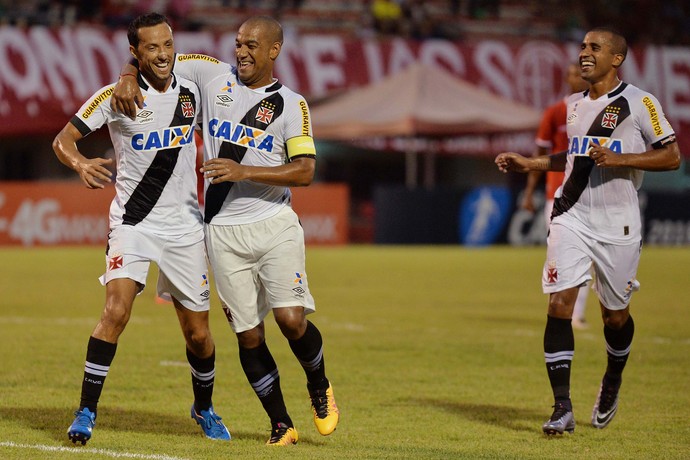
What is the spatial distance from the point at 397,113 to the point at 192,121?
20470 mm

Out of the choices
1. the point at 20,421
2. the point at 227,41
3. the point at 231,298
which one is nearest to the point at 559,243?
the point at 231,298

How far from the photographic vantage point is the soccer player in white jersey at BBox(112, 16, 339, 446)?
6.46 m

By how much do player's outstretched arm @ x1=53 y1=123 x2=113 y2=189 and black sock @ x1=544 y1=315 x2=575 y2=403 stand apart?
2.68m

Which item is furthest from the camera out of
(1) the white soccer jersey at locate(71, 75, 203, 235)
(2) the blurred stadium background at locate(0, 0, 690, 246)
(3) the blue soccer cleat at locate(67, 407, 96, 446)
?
(2) the blurred stadium background at locate(0, 0, 690, 246)

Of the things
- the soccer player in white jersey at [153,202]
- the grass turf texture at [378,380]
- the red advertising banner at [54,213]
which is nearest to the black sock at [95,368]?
the soccer player in white jersey at [153,202]

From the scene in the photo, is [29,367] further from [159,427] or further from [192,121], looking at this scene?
[192,121]

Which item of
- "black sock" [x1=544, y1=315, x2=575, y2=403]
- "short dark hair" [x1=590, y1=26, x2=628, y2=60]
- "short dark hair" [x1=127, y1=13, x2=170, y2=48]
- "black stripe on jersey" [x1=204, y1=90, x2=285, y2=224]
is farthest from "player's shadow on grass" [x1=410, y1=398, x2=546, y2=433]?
"short dark hair" [x1=127, y1=13, x2=170, y2=48]

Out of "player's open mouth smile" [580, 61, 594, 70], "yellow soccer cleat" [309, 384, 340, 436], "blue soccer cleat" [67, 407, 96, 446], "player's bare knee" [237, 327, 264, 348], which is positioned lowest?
"yellow soccer cleat" [309, 384, 340, 436]

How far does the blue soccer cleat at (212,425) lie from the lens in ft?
21.8

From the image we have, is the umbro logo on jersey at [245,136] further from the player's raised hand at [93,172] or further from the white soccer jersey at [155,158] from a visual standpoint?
the player's raised hand at [93,172]

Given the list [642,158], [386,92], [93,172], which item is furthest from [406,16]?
[93,172]

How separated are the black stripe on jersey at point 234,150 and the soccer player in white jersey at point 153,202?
204 millimetres

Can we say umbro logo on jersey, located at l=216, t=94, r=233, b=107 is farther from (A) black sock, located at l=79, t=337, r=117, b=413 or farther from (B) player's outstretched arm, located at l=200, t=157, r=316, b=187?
(A) black sock, located at l=79, t=337, r=117, b=413

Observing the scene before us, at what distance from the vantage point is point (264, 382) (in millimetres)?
6598
